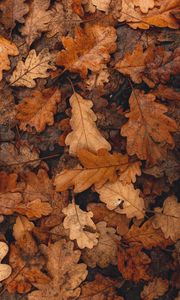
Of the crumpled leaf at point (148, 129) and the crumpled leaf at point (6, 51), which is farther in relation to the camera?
the crumpled leaf at point (6, 51)

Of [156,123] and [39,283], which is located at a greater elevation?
[156,123]

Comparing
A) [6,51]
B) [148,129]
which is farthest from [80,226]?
[6,51]

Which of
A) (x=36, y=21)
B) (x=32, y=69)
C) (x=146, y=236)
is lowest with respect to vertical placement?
(x=146, y=236)

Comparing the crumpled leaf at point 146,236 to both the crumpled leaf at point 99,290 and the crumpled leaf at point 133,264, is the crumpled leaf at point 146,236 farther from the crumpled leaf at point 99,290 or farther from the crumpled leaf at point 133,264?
the crumpled leaf at point 99,290

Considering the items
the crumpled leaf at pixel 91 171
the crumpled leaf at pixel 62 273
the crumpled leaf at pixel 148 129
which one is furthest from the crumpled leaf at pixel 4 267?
the crumpled leaf at pixel 148 129

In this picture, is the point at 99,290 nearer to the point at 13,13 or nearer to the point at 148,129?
the point at 148,129

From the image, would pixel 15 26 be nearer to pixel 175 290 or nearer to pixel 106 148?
pixel 106 148

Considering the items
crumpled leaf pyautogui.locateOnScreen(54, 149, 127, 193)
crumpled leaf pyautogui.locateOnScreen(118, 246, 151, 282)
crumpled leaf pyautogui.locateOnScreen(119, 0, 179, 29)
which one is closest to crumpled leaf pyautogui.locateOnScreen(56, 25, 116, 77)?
crumpled leaf pyautogui.locateOnScreen(119, 0, 179, 29)

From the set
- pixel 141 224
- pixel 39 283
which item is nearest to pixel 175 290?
pixel 141 224
